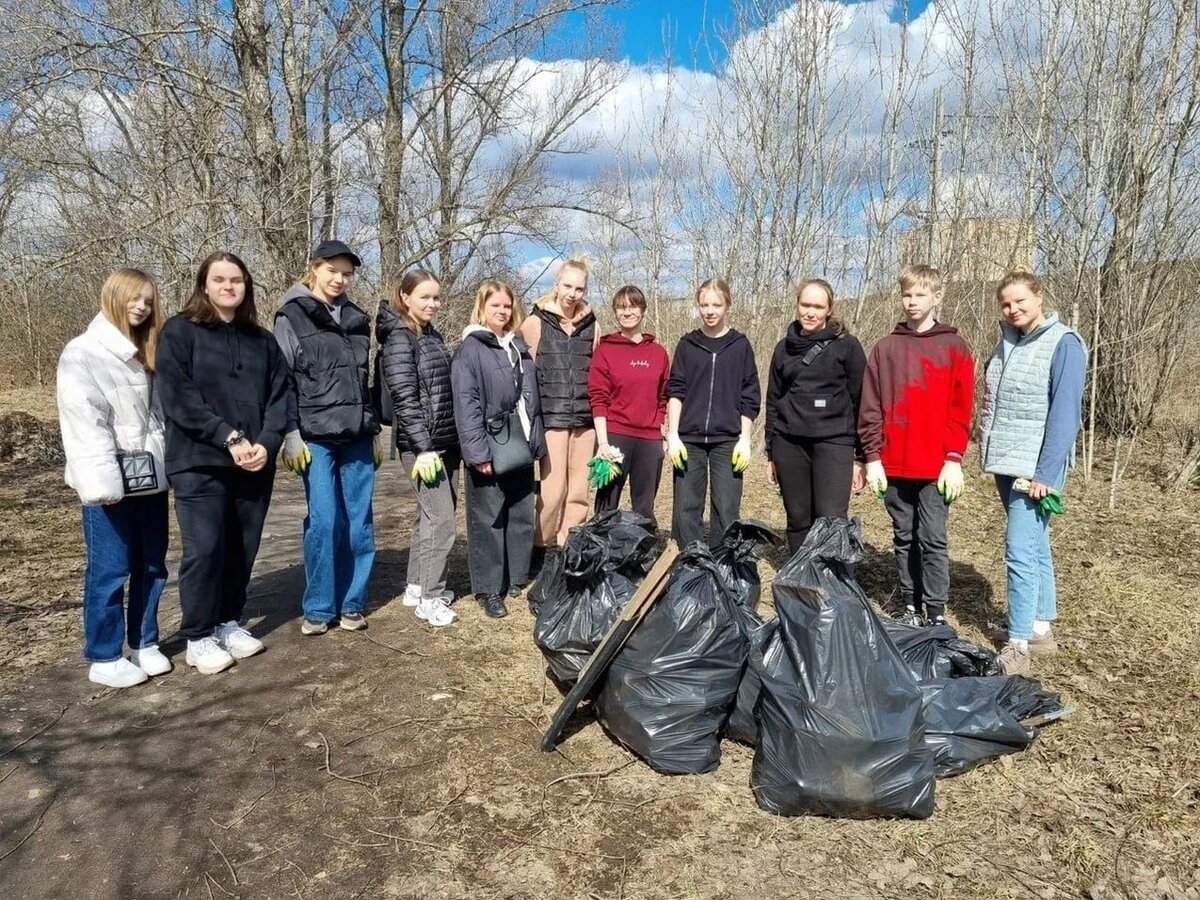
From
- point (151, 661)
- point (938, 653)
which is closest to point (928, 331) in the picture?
point (938, 653)

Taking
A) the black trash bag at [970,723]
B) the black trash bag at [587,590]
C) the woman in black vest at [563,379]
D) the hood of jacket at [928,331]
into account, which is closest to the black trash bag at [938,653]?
the black trash bag at [970,723]

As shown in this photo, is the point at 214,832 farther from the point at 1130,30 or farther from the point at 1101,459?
the point at 1101,459

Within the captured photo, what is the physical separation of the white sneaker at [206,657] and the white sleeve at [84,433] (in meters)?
0.76

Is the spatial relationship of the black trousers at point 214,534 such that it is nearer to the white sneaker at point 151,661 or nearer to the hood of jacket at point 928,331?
the white sneaker at point 151,661

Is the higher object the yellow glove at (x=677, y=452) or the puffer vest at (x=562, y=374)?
the puffer vest at (x=562, y=374)

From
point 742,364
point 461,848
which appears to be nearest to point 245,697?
point 461,848

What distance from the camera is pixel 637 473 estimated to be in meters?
4.33

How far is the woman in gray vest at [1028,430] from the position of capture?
10.6 feet

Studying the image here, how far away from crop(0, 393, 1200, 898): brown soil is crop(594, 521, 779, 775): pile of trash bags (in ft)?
0.34

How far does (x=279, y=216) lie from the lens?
777 centimetres

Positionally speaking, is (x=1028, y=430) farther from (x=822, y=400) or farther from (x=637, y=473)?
(x=637, y=473)

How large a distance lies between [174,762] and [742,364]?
123 inches

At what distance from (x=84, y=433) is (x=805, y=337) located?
3.20 m

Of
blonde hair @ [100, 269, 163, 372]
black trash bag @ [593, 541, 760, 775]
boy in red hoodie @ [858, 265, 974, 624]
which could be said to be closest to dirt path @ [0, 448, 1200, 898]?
black trash bag @ [593, 541, 760, 775]
